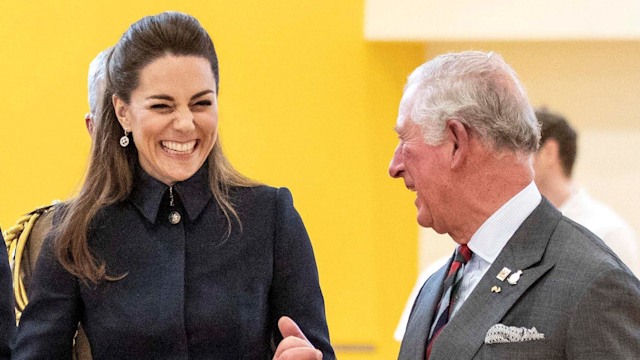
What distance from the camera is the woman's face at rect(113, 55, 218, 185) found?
108 inches

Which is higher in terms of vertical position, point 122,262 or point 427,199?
point 427,199

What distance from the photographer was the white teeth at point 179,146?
2.77m

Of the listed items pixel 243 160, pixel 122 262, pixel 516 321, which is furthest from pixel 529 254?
pixel 243 160

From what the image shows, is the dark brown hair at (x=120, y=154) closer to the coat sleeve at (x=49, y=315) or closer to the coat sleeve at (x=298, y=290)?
the coat sleeve at (x=49, y=315)

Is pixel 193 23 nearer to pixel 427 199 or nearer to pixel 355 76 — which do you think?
pixel 427 199

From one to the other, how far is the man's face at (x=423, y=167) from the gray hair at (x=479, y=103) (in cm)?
2

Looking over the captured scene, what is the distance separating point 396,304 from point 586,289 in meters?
3.77

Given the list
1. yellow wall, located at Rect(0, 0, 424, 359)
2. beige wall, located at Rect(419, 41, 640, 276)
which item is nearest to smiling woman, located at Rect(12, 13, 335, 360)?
yellow wall, located at Rect(0, 0, 424, 359)

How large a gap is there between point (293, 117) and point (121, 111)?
115 inches

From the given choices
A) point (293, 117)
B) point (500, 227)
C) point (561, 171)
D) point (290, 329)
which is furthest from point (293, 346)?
point (293, 117)

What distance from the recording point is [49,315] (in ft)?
9.01

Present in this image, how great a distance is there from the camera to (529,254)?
2.34 meters

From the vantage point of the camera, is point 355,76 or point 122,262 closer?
→ point 122,262

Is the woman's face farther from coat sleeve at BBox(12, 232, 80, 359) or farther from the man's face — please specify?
the man's face
